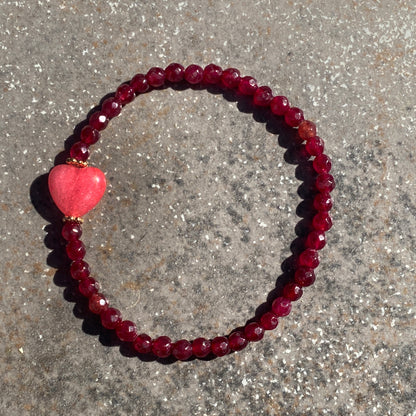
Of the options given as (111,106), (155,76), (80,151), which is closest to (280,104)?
(155,76)

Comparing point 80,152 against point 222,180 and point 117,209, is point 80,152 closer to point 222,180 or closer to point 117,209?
point 117,209

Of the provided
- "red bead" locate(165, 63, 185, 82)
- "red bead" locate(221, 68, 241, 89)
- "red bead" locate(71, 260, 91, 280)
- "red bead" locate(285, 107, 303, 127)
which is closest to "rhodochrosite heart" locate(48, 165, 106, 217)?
"red bead" locate(71, 260, 91, 280)

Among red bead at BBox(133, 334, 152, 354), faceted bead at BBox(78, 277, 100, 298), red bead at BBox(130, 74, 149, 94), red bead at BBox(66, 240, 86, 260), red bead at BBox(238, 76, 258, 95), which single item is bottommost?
red bead at BBox(133, 334, 152, 354)

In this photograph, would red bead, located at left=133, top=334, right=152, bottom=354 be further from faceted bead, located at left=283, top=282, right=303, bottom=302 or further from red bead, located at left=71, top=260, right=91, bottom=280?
faceted bead, located at left=283, top=282, right=303, bottom=302

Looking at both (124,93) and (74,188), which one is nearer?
(74,188)

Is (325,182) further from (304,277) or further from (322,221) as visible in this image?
(304,277)

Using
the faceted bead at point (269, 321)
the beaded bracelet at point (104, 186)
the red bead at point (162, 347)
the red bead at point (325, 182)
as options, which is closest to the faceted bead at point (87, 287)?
the beaded bracelet at point (104, 186)
